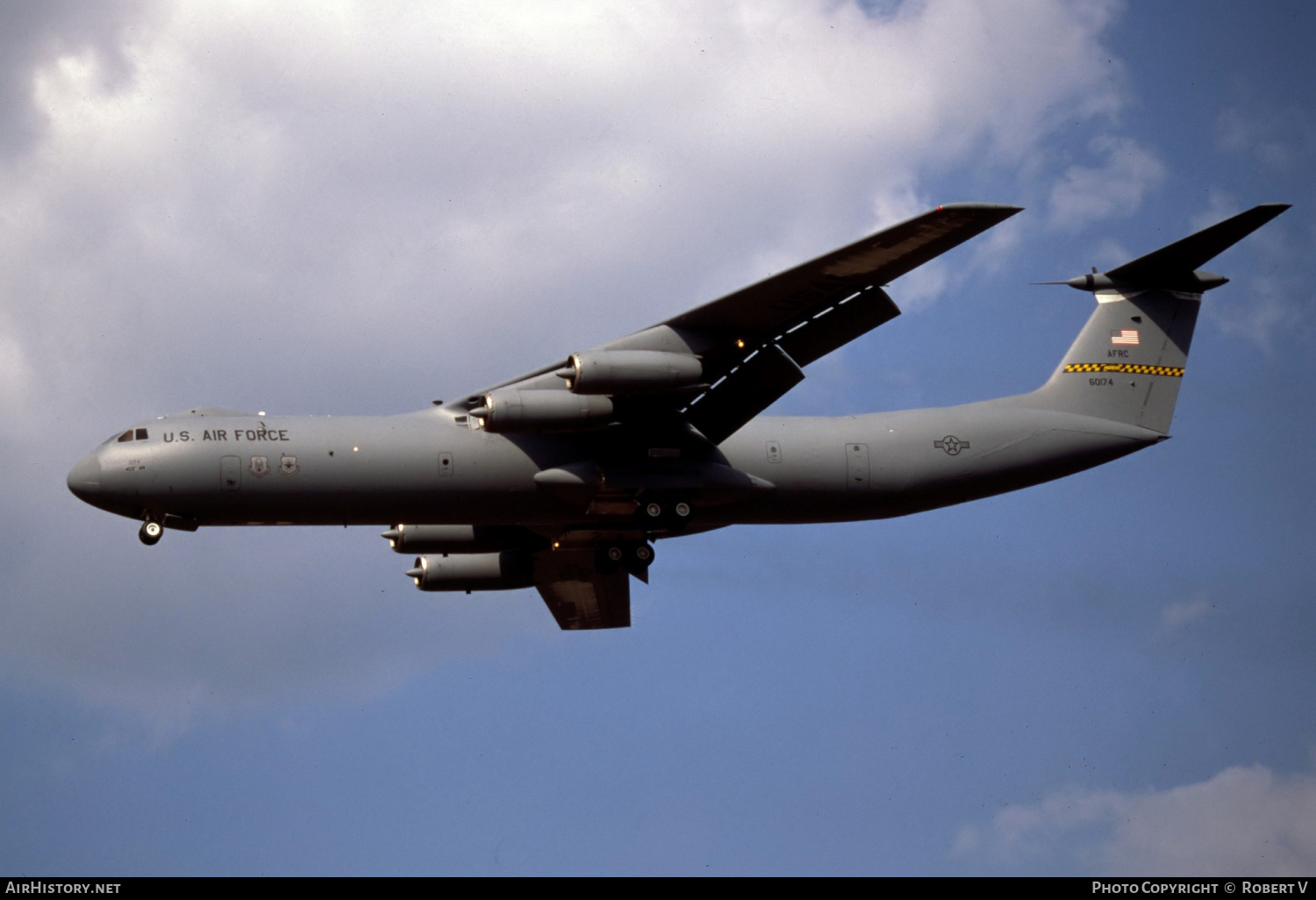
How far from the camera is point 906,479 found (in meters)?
24.5

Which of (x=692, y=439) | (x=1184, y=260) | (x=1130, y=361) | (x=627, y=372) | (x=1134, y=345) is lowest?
(x=692, y=439)

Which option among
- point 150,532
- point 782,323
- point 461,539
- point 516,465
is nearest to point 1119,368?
point 782,323

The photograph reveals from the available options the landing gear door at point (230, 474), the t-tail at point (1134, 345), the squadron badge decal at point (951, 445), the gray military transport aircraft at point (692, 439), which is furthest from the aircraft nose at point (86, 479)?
the t-tail at point (1134, 345)

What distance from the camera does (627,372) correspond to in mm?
21969

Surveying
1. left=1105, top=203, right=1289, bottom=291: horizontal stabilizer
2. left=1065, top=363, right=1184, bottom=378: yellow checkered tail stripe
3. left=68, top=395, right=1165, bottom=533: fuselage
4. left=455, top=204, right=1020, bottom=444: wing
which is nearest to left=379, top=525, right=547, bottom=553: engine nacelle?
left=68, top=395, right=1165, bottom=533: fuselage

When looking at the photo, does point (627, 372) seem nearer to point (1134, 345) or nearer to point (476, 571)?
point (476, 571)

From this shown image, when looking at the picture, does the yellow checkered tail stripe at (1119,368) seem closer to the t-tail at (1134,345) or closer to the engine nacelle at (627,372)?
the t-tail at (1134,345)

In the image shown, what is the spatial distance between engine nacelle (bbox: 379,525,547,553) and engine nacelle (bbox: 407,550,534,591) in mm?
677

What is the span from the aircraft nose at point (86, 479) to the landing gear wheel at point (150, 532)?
29.7 inches

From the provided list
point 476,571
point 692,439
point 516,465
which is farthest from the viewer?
point 476,571

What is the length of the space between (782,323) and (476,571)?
715 cm

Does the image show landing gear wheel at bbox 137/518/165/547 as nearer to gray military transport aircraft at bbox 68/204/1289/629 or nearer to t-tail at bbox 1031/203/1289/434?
gray military transport aircraft at bbox 68/204/1289/629
